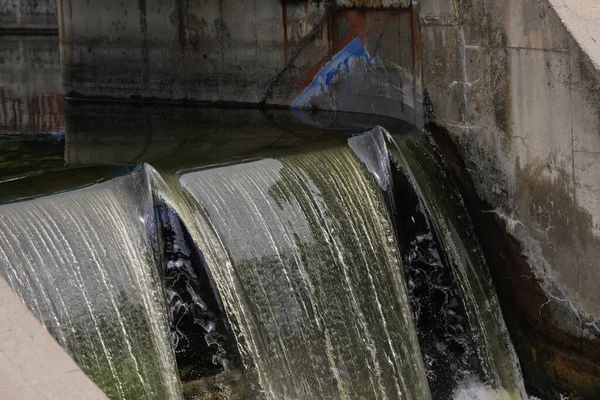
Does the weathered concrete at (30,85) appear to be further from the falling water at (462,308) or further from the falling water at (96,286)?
the falling water at (96,286)

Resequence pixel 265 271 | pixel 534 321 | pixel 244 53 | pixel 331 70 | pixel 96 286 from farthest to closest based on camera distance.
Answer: pixel 244 53
pixel 331 70
pixel 534 321
pixel 265 271
pixel 96 286

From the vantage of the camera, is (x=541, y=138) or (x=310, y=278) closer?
(x=310, y=278)

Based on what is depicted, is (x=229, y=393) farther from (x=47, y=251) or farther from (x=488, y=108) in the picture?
(x=488, y=108)

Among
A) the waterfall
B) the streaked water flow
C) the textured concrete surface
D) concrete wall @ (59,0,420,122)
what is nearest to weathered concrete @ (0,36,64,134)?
concrete wall @ (59,0,420,122)

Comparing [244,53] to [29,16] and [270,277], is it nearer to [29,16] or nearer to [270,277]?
[270,277]

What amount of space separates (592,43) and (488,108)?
1031 mm

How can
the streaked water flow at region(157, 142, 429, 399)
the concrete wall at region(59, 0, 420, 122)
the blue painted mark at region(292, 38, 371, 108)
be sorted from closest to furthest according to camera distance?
the streaked water flow at region(157, 142, 429, 399)
the concrete wall at region(59, 0, 420, 122)
the blue painted mark at region(292, 38, 371, 108)

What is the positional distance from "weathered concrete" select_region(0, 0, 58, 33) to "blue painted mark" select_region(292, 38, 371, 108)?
763cm

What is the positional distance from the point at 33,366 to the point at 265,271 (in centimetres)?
289

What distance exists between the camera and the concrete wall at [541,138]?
22.6 ft

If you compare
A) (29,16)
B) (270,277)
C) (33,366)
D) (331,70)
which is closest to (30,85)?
(29,16)

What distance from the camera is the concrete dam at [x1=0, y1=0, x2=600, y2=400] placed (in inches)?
239

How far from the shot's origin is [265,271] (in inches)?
260

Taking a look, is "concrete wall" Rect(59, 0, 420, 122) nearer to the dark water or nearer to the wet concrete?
the dark water
